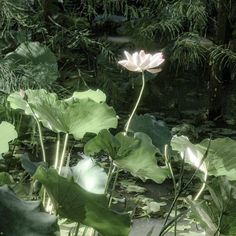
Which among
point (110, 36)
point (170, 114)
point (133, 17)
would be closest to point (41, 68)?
point (170, 114)

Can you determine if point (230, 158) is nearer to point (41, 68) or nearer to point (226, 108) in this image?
point (41, 68)

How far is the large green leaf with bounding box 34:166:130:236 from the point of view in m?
0.74

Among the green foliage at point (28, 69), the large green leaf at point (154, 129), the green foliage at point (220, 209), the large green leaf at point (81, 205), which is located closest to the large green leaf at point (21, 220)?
the large green leaf at point (81, 205)

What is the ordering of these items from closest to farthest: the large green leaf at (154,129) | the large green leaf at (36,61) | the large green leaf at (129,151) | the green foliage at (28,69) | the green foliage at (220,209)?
the green foliage at (220,209) < the large green leaf at (129,151) < the large green leaf at (154,129) < the green foliage at (28,69) < the large green leaf at (36,61)

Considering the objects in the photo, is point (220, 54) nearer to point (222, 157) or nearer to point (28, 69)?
point (28, 69)

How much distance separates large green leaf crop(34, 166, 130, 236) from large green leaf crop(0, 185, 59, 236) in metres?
0.05

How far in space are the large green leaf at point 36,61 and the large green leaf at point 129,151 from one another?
2.11 metres

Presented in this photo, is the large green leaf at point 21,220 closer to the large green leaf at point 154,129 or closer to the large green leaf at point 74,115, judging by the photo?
the large green leaf at point 74,115

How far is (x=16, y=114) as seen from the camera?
111 inches

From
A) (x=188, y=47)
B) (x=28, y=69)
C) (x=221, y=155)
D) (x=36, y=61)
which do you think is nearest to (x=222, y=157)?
(x=221, y=155)

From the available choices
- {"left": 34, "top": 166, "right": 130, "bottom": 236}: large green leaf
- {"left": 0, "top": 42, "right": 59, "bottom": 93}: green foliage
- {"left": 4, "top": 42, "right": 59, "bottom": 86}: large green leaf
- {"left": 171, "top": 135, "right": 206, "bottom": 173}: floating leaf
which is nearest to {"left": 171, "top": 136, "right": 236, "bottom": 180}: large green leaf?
{"left": 171, "top": 135, "right": 206, "bottom": 173}: floating leaf

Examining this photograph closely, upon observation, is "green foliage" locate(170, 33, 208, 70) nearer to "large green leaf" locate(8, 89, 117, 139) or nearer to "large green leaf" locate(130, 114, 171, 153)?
"large green leaf" locate(130, 114, 171, 153)

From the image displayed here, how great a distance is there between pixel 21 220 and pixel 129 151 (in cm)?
33

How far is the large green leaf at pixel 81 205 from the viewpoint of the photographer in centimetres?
74
